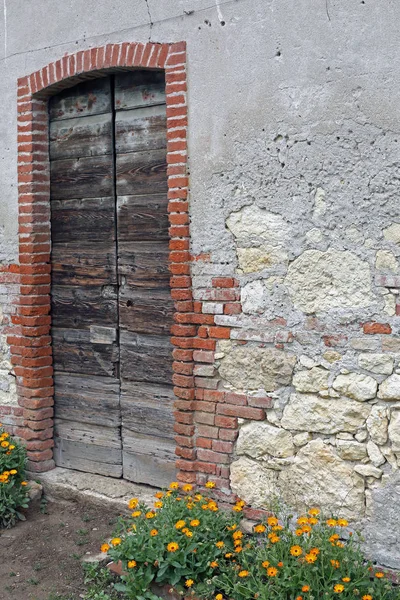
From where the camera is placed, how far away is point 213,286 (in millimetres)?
4305

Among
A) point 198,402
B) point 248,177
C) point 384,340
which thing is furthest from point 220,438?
point 248,177

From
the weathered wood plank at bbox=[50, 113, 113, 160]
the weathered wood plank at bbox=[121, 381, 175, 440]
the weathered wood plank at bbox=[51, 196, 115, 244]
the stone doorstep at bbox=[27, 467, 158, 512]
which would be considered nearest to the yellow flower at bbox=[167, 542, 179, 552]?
the stone doorstep at bbox=[27, 467, 158, 512]

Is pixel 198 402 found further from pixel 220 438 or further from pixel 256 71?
pixel 256 71

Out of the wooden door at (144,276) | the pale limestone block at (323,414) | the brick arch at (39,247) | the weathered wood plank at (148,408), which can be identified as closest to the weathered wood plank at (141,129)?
the wooden door at (144,276)

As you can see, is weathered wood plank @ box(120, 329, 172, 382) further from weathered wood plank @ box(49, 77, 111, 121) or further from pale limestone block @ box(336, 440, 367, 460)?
weathered wood plank @ box(49, 77, 111, 121)

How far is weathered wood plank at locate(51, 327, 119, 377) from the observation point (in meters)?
5.07

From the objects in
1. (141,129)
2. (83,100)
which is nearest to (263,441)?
(141,129)

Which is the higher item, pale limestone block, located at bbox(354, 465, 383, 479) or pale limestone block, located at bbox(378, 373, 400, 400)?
pale limestone block, located at bbox(378, 373, 400, 400)

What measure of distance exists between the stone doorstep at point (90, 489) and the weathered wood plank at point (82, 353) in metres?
0.77

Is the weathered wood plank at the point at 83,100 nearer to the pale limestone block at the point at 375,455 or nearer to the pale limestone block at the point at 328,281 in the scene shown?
the pale limestone block at the point at 328,281

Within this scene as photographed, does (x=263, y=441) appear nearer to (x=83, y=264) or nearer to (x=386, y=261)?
(x=386, y=261)

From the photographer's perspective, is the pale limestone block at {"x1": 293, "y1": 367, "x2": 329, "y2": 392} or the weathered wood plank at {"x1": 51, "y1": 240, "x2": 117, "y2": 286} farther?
the weathered wood plank at {"x1": 51, "y1": 240, "x2": 117, "y2": 286}

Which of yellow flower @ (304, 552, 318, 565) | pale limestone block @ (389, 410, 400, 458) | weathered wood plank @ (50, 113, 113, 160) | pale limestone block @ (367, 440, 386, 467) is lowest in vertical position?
yellow flower @ (304, 552, 318, 565)

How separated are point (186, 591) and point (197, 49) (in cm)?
314
